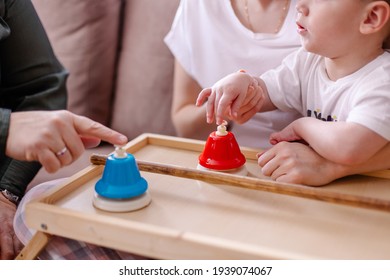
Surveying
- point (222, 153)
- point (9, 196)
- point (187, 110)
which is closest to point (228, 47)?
point (187, 110)

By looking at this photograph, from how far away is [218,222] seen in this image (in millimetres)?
787

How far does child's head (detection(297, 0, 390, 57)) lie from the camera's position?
0.95 m

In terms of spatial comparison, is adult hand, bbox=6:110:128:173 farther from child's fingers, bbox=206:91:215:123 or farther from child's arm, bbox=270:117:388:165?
child's arm, bbox=270:117:388:165

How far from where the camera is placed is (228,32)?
52.1 inches

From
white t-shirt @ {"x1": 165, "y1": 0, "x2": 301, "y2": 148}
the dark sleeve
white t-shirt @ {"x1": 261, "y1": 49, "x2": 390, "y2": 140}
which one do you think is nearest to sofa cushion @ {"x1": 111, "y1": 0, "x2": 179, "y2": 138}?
white t-shirt @ {"x1": 165, "y1": 0, "x2": 301, "y2": 148}

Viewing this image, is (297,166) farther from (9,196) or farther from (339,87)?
(9,196)

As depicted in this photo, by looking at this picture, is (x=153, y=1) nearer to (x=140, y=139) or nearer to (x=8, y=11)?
(x=8, y=11)

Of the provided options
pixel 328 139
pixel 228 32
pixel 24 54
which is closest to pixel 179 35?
pixel 228 32

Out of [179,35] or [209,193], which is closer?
[209,193]

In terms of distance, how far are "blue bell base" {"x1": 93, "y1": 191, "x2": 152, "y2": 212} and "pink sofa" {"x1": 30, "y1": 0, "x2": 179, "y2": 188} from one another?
2.46 ft

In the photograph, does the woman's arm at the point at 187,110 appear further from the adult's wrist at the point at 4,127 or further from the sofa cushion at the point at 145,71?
the adult's wrist at the point at 4,127

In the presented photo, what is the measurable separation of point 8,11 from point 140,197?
23.9 inches

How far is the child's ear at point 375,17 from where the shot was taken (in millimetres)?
942

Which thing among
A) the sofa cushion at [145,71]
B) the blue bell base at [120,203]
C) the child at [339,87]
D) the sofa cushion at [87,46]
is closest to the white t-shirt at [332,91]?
the child at [339,87]
